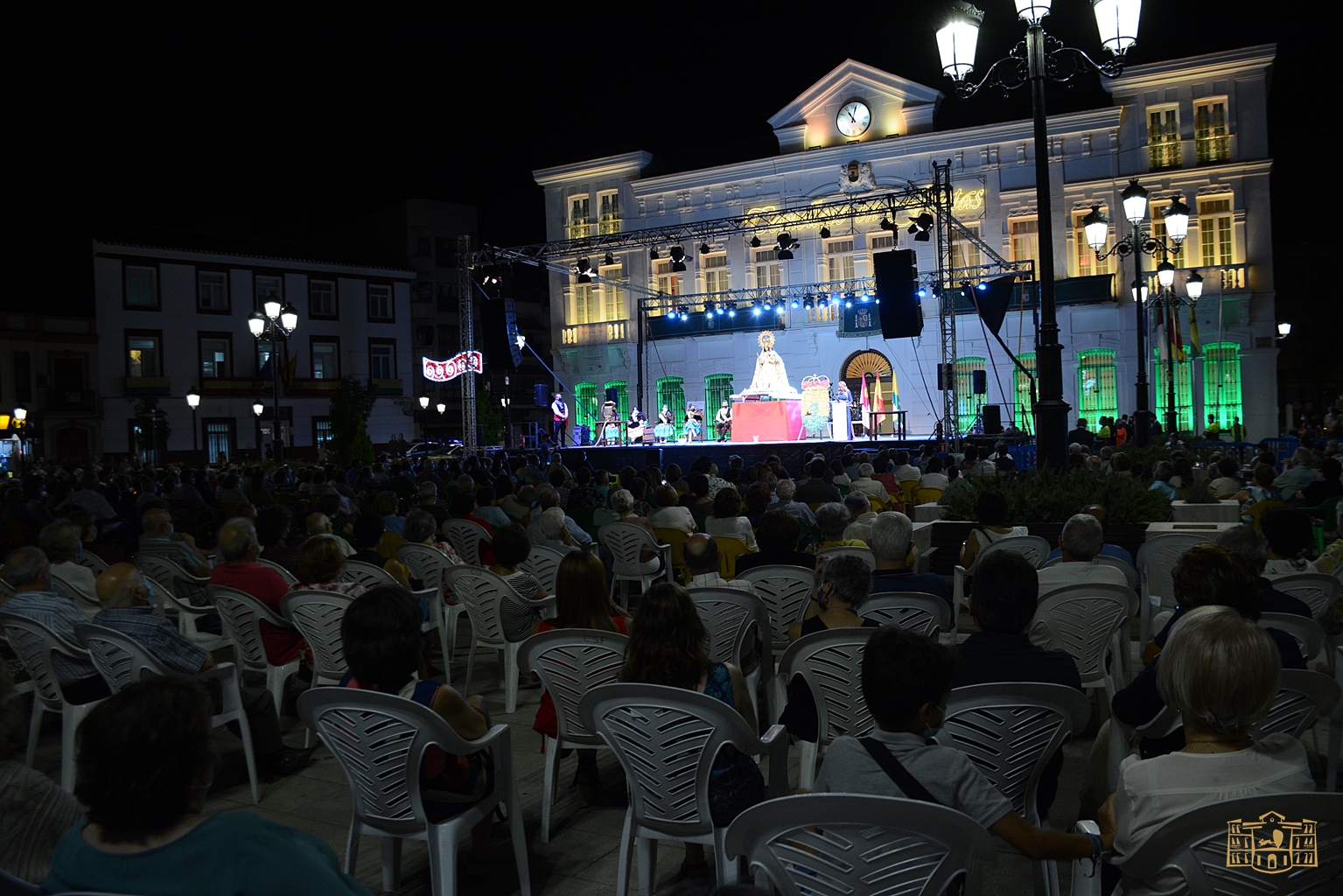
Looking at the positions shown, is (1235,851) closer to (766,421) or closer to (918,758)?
(918,758)

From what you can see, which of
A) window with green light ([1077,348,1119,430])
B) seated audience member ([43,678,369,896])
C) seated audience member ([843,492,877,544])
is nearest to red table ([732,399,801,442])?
window with green light ([1077,348,1119,430])

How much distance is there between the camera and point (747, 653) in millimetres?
4711

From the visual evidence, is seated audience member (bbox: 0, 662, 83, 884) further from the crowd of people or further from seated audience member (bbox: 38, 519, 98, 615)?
seated audience member (bbox: 38, 519, 98, 615)

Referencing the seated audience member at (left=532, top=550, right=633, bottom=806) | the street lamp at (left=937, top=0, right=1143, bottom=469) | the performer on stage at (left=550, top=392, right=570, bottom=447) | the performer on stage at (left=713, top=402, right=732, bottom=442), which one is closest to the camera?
the seated audience member at (left=532, top=550, right=633, bottom=806)

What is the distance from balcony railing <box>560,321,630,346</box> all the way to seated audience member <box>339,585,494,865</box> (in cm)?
2931

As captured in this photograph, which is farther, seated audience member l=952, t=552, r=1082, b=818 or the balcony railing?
the balcony railing

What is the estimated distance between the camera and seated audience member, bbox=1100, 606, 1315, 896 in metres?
2.08

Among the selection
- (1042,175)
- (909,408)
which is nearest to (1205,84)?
(909,408)

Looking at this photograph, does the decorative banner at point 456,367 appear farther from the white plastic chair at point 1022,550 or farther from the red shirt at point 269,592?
the white plastic chair at point 1022,550

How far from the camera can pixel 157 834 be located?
182 cm

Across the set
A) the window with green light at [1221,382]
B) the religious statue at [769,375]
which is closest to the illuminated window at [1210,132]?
the window with green light at [1221,382]

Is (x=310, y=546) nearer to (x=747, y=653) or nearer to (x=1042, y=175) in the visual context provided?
(x=747, y=653)

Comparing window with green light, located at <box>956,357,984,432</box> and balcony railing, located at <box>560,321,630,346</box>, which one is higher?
balcony railing, located at <box>560,321,630,346</box>

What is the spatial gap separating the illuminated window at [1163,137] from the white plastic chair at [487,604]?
86.7 ft
